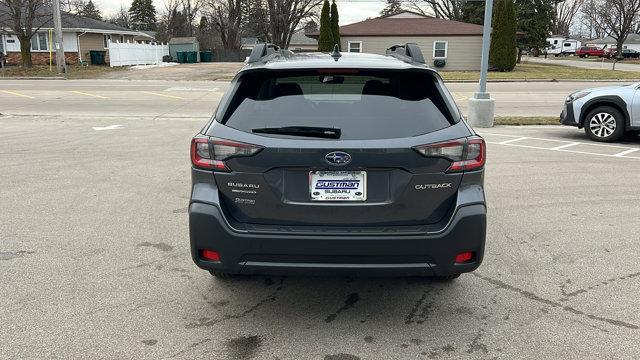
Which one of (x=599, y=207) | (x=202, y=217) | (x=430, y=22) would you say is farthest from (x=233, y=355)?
(x=430, y=22)

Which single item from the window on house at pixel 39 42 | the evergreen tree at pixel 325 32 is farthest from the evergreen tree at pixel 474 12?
the window on house at pixel 39 42

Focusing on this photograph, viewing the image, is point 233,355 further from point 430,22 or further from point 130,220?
point 430,22

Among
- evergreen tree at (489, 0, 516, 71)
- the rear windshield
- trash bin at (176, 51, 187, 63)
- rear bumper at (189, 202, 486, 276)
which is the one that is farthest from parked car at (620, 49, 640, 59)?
rear bumper at (189, 202, 486, 276)

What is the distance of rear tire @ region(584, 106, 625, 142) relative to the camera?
1078 cm

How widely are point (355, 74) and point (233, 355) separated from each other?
1.91 meters

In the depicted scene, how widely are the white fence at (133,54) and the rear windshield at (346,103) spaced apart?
40055 mm

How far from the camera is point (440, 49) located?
40000mm

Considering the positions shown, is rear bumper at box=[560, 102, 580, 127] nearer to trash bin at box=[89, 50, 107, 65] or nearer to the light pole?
the light pole

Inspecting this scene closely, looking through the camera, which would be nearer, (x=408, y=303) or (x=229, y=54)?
(x=408, y=303)

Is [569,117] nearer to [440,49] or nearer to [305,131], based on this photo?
[305,131]

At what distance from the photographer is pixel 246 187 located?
3299mm

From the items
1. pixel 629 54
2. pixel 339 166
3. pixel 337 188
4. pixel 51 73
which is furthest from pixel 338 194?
pixel 629 54

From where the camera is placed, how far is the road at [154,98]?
16478 millimetres

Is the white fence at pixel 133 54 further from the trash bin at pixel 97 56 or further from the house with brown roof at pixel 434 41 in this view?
the house with brown roof at pixel 434 41
